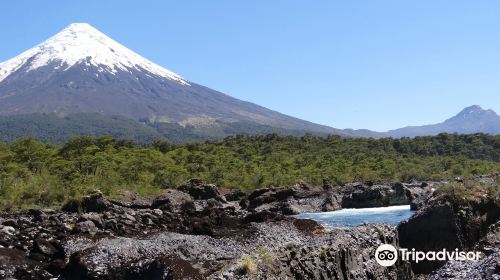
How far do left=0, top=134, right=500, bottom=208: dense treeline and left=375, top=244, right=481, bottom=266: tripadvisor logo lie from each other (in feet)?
113

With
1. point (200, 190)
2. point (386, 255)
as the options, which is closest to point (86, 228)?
point (386, 255)

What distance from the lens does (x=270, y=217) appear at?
30547 millimetres

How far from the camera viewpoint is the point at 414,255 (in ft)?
54.6

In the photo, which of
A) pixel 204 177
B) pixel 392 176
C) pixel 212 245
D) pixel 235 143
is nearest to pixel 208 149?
pixel 235 143

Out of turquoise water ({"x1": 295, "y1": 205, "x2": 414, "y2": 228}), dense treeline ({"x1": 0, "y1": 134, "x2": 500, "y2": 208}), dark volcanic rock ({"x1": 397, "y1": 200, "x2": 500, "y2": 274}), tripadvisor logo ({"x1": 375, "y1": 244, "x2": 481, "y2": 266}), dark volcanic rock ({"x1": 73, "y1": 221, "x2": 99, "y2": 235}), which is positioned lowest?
turquoise water ({"x1": 295, "y1": 205, "x2": 414, "y2": 228})

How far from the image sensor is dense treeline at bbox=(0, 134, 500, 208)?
5000 cm

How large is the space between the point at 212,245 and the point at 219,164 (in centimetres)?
5161

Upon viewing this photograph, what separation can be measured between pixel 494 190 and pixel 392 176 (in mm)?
55859

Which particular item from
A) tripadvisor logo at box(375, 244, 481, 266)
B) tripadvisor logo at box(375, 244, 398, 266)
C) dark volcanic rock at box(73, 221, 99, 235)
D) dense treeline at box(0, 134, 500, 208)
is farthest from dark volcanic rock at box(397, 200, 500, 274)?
dense treeline at box(0, 134, 500, 208)

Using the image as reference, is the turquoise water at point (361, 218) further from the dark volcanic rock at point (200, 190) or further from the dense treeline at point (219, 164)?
the dense treeline at point (219, 164)

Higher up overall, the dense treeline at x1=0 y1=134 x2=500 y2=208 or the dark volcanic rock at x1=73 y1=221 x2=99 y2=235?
the dense treeline at x1=0 y1=134 x2=500 y2=208

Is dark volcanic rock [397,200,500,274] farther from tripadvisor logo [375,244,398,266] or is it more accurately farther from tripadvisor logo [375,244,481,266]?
tripadvisor logo [375,244,398,266]

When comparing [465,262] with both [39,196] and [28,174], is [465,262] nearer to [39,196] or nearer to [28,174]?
[39,196]

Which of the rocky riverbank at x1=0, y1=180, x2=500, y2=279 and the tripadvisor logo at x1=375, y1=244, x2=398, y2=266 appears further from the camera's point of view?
the tripadvisor logo at x1=375, y1=244, x2=398, y2=266
